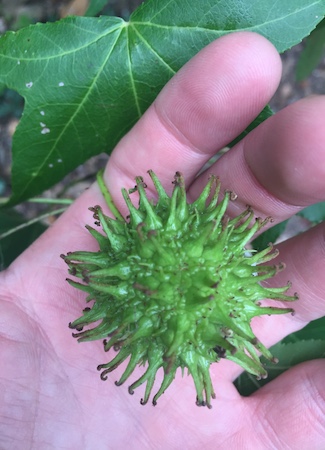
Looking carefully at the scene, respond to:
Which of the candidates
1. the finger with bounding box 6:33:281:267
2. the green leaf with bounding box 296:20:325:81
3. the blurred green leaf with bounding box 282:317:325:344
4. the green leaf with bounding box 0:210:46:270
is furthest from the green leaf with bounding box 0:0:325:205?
the blurred green leaf with bounding box 282:317:325:344

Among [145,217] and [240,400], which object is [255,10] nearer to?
[145,217]

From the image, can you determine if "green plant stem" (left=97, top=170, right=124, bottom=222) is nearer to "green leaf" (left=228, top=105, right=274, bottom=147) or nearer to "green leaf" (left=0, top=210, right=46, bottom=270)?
"green leaf" (left=228, top=105, right=274, bottom=147)

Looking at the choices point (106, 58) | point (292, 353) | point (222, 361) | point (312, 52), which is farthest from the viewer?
point (312, 52)

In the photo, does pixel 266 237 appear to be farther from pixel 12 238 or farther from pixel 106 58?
pixel 12 238

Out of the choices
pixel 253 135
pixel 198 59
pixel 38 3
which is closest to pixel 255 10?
pixel 198 59

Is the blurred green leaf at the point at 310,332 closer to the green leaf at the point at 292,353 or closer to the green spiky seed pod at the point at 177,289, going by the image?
the green leaf at the point at 292,353

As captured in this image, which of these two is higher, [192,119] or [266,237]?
[192,119]

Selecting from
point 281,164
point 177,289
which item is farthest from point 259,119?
point 177,289
